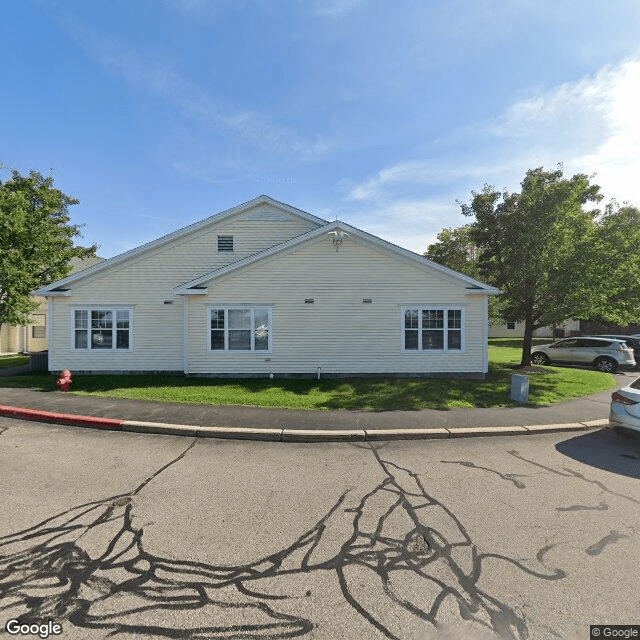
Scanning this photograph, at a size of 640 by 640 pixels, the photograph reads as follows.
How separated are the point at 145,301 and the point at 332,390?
853 cm

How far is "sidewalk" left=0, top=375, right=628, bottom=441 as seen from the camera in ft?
21.3

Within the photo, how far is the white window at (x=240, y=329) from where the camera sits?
12.3 m

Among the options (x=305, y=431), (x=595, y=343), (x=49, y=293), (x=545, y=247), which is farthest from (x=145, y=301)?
(x=595, y=343)

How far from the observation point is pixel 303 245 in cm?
1233

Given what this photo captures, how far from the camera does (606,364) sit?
1600cm

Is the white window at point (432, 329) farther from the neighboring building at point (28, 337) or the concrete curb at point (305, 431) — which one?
the neighboring building at point (28, 337)

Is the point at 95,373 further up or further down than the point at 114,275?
further down

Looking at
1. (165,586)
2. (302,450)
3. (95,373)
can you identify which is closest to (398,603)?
(165,586)

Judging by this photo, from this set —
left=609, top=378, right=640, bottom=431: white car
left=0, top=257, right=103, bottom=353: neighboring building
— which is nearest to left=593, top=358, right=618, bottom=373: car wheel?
left=609, top=378, right=640, bottom=431: white car

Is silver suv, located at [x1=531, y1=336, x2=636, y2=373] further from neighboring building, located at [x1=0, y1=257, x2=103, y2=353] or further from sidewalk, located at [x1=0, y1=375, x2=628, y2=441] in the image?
neighboring building, located at [x1=0, y1=257, x2=103, y2=353]

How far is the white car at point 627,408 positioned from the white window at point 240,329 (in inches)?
375

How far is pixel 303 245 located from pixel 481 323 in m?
7.19

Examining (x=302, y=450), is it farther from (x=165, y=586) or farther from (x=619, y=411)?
(x=619, y=411)

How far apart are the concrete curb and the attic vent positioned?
9026 millimetres
